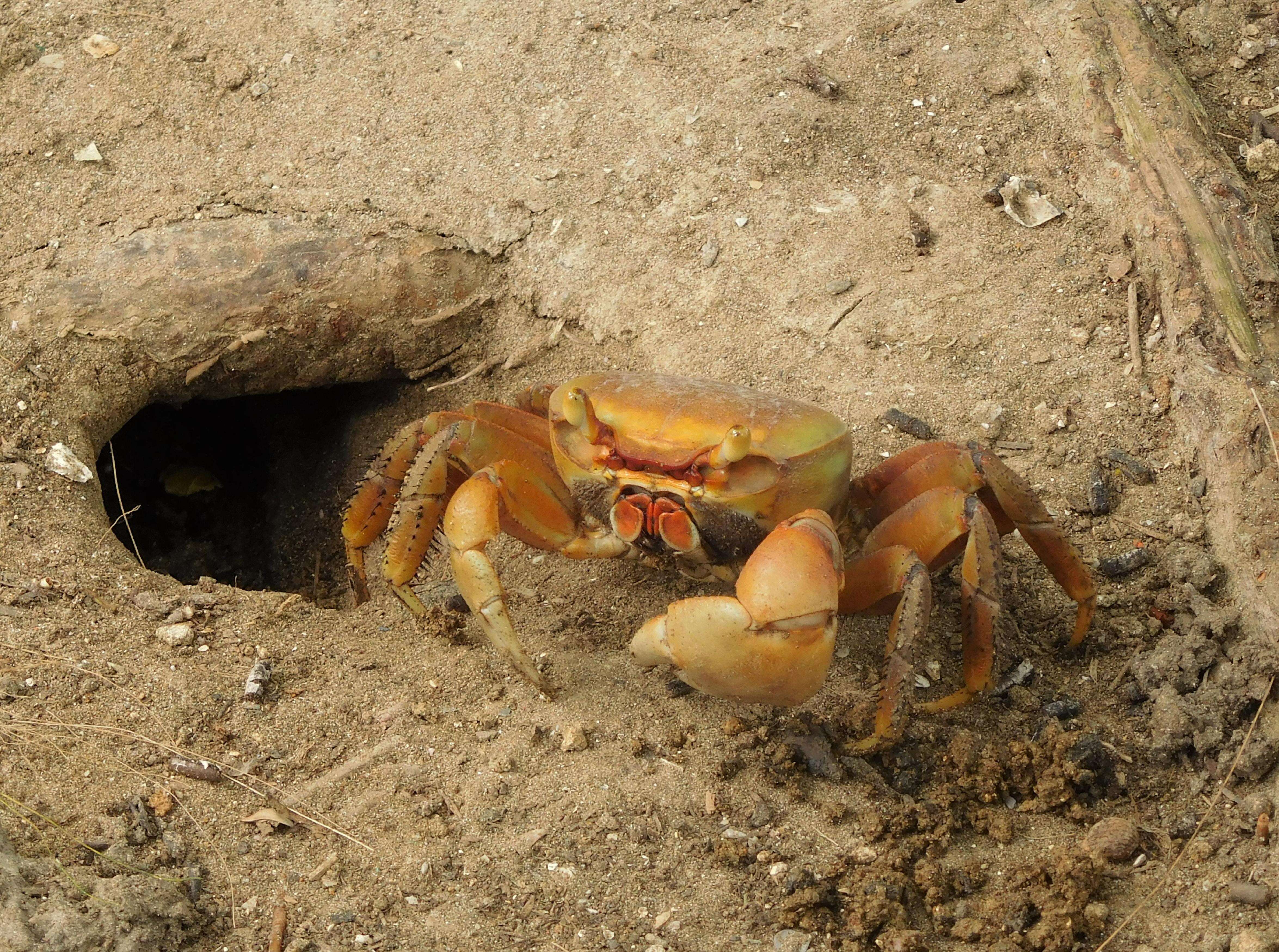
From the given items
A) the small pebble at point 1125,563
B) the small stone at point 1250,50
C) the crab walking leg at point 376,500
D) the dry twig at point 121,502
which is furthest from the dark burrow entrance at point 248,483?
the small stone at point 1250,50

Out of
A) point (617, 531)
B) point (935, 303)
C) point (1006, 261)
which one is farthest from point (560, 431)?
point (1006, 261)

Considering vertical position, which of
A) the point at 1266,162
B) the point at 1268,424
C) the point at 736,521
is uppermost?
the point at 1266,162

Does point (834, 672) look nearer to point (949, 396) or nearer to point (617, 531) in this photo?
point (617, 531)

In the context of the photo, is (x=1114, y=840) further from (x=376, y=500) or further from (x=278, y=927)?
(x=376, y=500)

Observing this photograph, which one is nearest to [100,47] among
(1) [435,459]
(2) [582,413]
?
(1) [435,459]

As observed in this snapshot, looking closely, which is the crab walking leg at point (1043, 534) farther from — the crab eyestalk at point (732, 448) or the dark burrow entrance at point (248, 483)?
the dark burrow entrance at point (248, 483)

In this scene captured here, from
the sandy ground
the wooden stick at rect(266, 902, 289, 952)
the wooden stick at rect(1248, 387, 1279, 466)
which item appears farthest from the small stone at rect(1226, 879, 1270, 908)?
the wooden stick at rect(266, 902, 289, 952)
